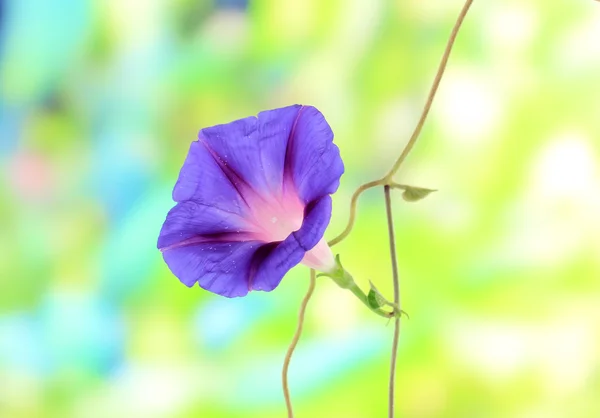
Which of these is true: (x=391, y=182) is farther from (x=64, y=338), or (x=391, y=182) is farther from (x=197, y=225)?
(x=64, y=338)

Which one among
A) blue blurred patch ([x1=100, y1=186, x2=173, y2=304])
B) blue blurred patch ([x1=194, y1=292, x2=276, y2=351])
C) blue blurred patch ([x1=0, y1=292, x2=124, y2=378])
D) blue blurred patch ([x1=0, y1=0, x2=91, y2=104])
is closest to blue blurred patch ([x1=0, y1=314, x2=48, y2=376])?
blue blurred patch ([x1=0, y1=292, x2=124, y2=378])

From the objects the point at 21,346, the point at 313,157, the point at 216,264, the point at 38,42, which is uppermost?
the point at 38,42

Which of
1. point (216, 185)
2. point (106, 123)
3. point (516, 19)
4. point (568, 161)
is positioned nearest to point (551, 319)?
point (568, 161)

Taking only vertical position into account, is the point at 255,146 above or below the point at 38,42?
below

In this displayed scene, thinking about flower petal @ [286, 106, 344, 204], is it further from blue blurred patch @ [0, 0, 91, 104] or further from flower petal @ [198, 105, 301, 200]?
blue blurred patch @ [0, 0, 91, 104]

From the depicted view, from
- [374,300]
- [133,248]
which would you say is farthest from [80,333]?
[374,300]

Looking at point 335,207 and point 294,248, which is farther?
point 335,207

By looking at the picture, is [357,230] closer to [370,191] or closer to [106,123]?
[370,191]
